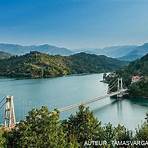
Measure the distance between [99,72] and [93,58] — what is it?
10233 mm

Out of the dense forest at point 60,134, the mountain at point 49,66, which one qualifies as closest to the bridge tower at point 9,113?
the dense forest at point 60,134

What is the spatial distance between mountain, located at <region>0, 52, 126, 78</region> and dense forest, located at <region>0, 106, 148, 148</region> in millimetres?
36874

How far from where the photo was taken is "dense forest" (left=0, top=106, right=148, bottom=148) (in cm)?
826

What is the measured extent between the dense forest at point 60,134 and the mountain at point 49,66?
36.9m

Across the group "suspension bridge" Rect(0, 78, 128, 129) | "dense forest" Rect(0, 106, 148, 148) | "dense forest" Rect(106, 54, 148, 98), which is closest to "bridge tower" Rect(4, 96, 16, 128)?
"suspension bridge" Rect(0, 78, 128, 129)

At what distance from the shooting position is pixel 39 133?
8.43 m

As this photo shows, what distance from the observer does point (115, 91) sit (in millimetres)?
28750

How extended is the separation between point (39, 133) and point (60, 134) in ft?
1.56

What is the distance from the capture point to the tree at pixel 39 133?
324 inches

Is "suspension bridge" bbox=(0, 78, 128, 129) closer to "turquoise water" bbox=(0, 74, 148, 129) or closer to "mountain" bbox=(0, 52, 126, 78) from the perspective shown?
"turquoise water" bbox=(0, 74, 148, 129)

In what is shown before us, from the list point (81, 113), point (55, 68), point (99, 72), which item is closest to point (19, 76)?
point (55, 68)

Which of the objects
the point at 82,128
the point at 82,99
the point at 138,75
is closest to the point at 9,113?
the point at 82,128

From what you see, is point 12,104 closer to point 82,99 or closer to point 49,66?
point 82,99

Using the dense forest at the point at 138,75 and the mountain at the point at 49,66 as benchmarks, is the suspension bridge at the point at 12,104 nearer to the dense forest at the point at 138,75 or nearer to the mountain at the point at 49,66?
the dense forest at the point at 138,75
